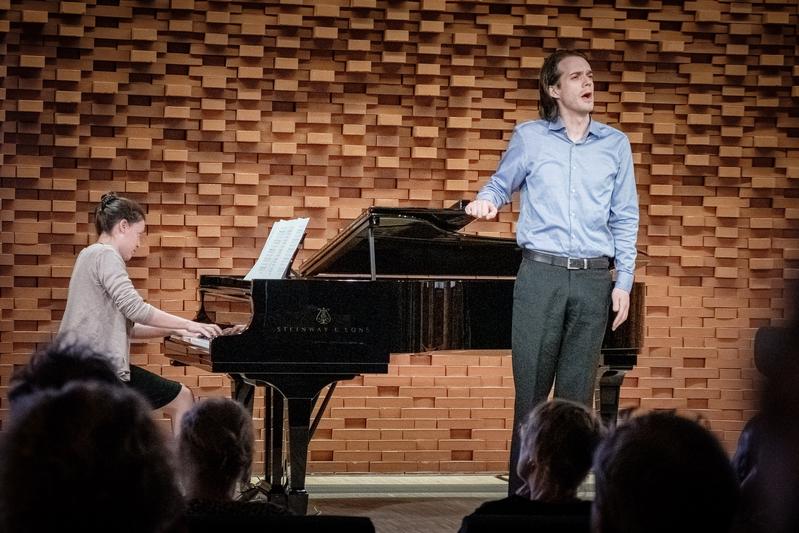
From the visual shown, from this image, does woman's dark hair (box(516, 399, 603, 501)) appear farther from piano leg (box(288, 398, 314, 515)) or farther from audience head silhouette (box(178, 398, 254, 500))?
piano leg (box(288, 398, 314, 515))

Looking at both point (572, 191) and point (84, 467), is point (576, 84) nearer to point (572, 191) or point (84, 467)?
point (572, 191)

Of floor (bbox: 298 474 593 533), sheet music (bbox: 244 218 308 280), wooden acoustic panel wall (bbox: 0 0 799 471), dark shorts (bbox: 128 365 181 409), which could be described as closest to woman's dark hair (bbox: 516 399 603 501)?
sheet music (bbox: 244 218 308 280)

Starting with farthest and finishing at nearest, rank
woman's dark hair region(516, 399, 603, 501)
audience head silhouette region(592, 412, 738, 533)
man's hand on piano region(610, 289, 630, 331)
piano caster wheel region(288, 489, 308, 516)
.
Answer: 1. piano caster wheel region(288, 489, 308, 516)
2. man's hand on piano region(610, 289, 630, 331)
3. woman's dark hair region(516, 399, 603, 501)
4. audience head silhouette region(592, 412, 738, 533)

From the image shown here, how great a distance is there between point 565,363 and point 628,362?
946mm

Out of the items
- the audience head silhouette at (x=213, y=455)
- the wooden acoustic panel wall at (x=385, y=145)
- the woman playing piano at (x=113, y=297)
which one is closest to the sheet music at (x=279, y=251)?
the woman playing piano at (x=113, y=297)

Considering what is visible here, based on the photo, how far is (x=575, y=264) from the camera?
12.5ft

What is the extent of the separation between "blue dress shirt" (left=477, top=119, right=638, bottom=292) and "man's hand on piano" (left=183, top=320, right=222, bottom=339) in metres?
1.14

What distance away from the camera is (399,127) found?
6.04m

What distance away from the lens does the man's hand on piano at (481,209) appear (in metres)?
3.81

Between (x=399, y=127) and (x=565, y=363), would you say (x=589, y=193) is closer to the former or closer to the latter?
(x=565, y=363)

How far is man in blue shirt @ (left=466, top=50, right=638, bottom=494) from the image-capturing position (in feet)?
12.5

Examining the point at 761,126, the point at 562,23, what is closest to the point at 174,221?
the point at 562,23

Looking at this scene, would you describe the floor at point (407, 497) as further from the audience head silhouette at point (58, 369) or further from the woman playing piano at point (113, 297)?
the audience head silhouette at point (58, 369)

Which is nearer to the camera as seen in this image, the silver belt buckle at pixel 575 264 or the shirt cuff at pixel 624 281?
the silver belt buckle at pixel 575 264
